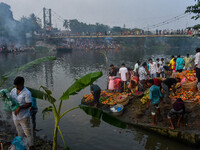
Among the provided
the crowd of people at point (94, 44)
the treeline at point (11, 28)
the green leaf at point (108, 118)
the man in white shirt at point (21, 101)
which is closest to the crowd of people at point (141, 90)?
the man in white shirt at point (21, 101)

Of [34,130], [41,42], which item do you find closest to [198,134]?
[34,130]

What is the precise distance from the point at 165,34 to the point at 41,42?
49184mm

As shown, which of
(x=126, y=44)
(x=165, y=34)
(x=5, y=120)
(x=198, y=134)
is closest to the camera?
(x=198, y=134)

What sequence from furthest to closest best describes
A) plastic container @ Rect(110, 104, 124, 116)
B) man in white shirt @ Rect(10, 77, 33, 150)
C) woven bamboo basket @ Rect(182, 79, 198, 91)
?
woven bamboo basket @ Rect(182, 79, 198, 91) < plastic container @ Rect(110, 104, 124, 116) < man in white shirt @ Rect(10, 77, 33, 150)

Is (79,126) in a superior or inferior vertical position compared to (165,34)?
inferior

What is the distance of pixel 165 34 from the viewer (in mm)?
51406

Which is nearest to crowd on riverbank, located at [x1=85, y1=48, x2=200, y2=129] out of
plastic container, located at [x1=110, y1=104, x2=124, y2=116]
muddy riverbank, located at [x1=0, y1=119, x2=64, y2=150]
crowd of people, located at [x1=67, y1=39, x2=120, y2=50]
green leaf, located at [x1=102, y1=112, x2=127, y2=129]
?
plastic container, located at [x1=110, y1=104, x2=124, y2=116]

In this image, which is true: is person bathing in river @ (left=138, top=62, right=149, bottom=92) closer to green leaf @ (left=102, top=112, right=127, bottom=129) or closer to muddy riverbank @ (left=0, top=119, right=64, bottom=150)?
muddy riverbank @ (left=0, top=119, right=64, bottom=150)

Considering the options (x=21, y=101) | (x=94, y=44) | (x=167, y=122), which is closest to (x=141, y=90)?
(x=167, y=122)

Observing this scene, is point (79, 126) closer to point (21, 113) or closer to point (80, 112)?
point (80, 112)

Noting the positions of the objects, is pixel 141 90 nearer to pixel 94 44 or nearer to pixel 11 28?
pixel 11 28

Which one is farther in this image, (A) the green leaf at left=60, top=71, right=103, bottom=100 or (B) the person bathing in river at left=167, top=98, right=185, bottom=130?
(B) the person bathing in river at left=167, top=98, right=185, bottom=130

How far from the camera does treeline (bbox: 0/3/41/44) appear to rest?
59388 millimetres

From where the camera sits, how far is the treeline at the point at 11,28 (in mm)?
59388
